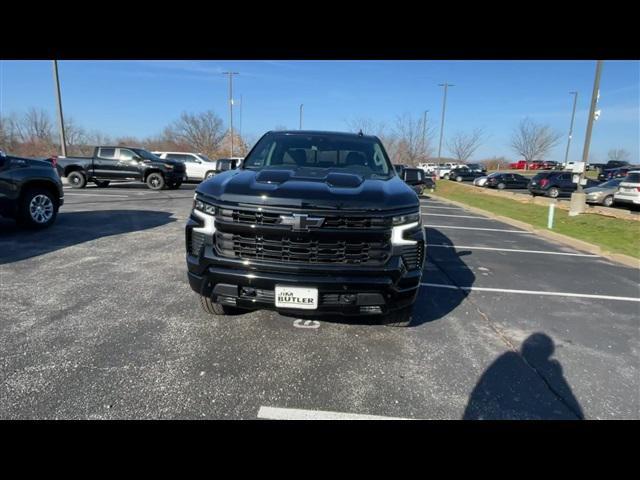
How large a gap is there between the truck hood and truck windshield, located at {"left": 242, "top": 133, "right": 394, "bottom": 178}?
695mm

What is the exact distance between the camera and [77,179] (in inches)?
634

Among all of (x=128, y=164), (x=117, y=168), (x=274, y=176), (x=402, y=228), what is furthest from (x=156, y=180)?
(x=402, y=228)

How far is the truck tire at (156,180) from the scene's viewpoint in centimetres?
1617

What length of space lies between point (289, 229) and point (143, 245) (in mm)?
4706

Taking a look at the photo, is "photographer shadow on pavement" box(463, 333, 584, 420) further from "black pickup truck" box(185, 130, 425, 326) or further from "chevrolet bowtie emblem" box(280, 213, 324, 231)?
"chevrolet bowtie emblem" box(280, 213, 324, 231)

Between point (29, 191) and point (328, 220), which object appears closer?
point (328, 220)

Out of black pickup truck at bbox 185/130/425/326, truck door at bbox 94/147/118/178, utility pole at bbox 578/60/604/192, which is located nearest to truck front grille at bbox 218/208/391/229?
black pickup truck at bbox 185/130/425/326

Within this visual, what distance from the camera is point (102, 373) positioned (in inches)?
101

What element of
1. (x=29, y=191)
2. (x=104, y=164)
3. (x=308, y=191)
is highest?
(x=104, y=164)

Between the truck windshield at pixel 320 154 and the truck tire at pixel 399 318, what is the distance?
1464 mm

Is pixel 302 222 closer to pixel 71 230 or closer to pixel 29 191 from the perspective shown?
pixel 71 230

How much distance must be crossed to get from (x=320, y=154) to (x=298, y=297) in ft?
6.94

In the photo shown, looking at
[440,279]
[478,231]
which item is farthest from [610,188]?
[440,279]
